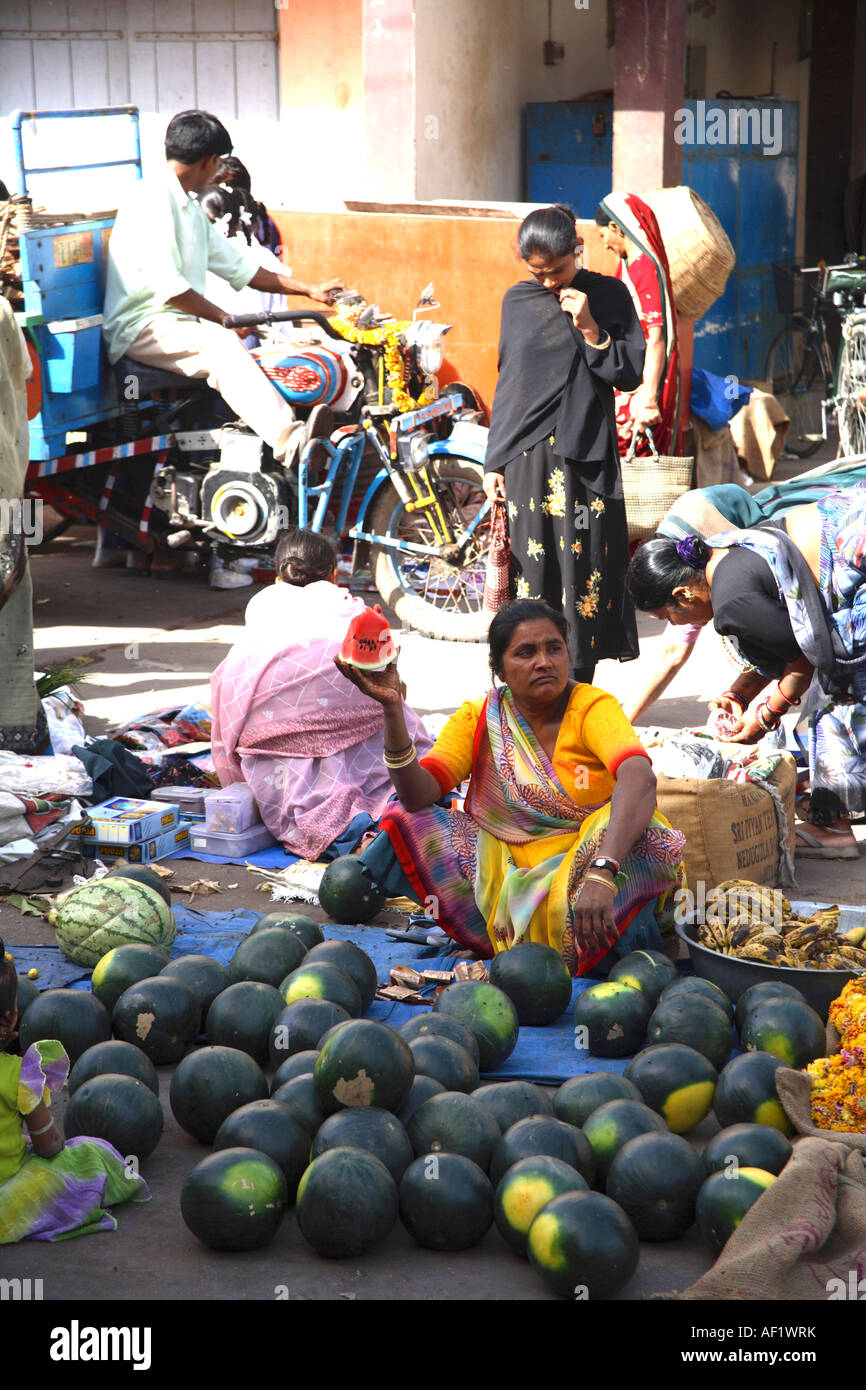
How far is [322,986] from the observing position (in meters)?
3.69

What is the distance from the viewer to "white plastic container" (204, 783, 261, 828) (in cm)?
529

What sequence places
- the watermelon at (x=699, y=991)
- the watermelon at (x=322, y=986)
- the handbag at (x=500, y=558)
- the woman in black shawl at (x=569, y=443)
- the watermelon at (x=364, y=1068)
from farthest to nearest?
the handbag at (x=500, y=558)
the woman in black shawl at (x=569, y=443)
the watermelon at (x=322, y=986)
the watermelon at (x=699, y=991)
the watermelon at (x=364, y=1068)

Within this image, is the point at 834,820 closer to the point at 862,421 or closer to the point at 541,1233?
the point at 541,1233

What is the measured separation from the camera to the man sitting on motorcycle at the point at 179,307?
7.90 m

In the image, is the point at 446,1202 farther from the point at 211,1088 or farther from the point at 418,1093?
the point at 211,1088

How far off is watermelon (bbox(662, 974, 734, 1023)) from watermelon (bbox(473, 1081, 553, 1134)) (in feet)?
1.63

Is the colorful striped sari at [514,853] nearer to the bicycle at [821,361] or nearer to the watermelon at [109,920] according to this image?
the watermelon at [109,920]

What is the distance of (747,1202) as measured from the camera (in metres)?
2.86

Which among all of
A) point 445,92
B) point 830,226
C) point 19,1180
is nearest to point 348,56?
point 445,92

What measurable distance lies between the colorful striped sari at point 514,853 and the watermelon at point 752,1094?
67cm

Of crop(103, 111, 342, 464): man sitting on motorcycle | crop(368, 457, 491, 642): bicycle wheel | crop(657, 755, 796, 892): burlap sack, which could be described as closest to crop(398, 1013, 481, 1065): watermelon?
crop(657, 755, 796, 892): burlap sack

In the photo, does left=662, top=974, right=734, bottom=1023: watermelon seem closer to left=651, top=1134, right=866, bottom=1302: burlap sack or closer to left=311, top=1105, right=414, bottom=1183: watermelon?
left=651, top=1134, right=866, bottom=1302: burlap sack

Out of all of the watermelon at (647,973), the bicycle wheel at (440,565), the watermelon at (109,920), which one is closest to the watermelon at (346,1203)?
the watermelon at (647,973)
